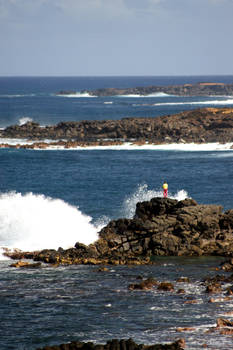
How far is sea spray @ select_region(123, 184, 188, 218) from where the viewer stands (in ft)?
151

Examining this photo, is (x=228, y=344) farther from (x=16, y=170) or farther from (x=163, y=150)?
(x=163, y=150)

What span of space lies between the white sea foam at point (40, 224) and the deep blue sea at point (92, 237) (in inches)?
2.2

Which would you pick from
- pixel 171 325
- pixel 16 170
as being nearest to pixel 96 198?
pixel 16 170

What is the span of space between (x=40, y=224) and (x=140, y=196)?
14.5m

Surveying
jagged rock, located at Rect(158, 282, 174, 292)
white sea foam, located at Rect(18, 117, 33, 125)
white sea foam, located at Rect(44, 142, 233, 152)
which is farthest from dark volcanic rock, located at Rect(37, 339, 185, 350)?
white sea foam, located at Rect(18, 117, 33, 125)

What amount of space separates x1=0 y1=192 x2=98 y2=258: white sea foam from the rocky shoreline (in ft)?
132

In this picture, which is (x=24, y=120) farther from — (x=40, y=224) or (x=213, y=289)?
(x=213, y=289)

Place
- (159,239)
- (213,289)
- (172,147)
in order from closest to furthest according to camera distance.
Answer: (213,289), (159,239), (172,147)

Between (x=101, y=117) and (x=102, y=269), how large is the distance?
4068 inches

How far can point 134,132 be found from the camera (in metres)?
91.8

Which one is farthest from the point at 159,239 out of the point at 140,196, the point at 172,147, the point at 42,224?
the point at 172,147

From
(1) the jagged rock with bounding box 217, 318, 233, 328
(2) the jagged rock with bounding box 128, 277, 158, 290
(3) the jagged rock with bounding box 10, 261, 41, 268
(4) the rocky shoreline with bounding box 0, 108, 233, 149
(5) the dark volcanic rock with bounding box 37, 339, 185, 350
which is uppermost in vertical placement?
(4) the rocky shoreline with bounding box 0, 108, 233, 149

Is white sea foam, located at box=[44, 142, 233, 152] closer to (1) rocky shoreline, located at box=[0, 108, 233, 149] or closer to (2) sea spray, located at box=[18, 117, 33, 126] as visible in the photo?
(1) rocky shoreline, located at box=[0, 108, 233, 149]

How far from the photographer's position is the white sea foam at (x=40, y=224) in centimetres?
3781
